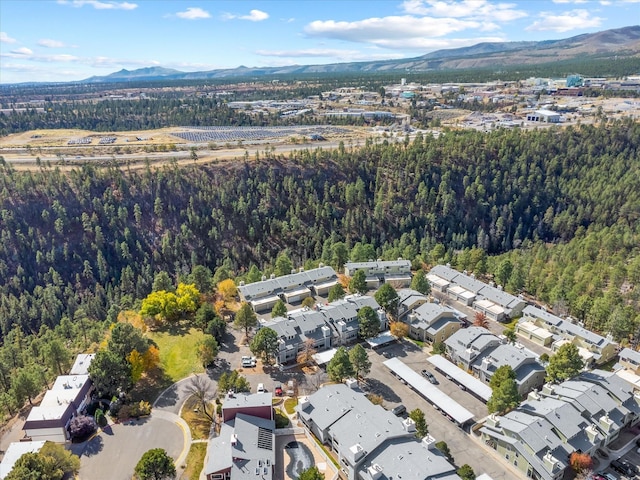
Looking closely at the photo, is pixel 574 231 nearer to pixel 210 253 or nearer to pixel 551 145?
pixel 551 145

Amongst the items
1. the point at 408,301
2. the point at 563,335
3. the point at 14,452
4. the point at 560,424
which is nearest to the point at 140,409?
the point at 14,452

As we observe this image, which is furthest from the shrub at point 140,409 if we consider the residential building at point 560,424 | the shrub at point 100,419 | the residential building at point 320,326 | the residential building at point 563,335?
the residential building at point 563,335

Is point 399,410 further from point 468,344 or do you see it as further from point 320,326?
point 320,326

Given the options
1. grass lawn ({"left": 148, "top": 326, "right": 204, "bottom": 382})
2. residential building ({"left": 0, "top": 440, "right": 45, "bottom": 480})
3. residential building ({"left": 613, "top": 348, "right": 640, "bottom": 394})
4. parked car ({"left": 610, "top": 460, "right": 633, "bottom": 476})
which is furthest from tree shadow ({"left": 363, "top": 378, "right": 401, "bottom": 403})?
residential building ({"left": 0, "top": 440, "right": 45, "bottom": 480})

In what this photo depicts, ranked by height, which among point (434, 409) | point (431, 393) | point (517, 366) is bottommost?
point (434, 409)

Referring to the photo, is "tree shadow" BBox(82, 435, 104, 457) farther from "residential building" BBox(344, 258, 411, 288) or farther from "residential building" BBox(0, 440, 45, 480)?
"residential building" BBox(344, 258, 411, 288)
